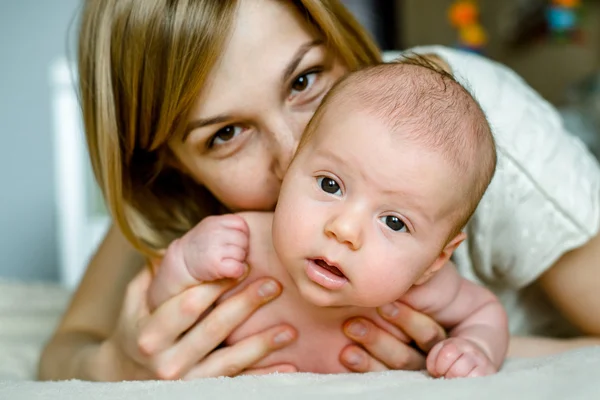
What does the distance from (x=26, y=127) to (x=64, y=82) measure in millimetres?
439

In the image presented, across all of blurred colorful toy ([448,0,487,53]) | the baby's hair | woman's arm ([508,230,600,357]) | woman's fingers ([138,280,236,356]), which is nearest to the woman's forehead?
the baby's hair

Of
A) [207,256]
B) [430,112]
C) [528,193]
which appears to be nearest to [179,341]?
[207,256]

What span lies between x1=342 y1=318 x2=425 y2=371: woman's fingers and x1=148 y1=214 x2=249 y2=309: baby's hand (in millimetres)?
186

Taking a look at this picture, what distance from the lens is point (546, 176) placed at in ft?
3.75

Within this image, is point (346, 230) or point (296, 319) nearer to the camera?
point (346, 230)

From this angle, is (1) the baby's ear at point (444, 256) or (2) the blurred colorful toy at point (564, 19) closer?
(1) the baby's ear at point (444, 256)

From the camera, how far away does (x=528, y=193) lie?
115cm

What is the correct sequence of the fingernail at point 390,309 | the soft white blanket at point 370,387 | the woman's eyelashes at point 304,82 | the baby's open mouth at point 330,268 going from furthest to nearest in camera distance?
the woman's eyelashes at point 304,82 < the fingernail at point 390,309 < the baby's open mouth at point 330,268 < the soft white blanket at point 370,387

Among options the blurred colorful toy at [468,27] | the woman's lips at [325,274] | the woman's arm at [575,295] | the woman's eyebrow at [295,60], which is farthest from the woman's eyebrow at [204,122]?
the blurred colorful toy at [468,27]

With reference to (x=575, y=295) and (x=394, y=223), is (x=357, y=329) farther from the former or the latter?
(x=575, y=295)

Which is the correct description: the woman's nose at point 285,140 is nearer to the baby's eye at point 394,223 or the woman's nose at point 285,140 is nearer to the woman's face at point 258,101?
the woman's face at point 258,101

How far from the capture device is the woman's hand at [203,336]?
39.7 inches

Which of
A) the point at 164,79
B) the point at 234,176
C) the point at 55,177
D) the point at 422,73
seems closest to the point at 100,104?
the point at 164,79

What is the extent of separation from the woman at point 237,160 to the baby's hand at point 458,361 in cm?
9
